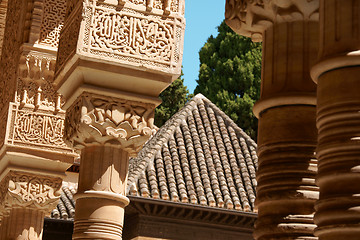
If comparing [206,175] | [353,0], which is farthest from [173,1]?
[206,175]

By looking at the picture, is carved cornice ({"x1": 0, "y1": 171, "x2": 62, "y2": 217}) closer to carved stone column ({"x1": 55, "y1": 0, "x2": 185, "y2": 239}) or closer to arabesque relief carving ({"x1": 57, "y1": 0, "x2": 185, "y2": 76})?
carved stone column ({"x1": 55, "y1": 0, "x2": 185, "y2": 239})

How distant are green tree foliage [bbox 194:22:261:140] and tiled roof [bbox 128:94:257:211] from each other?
1128 centimetres

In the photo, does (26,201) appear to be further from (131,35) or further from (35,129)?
(131,35)

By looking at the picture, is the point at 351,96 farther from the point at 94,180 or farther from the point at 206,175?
the point at 206,175

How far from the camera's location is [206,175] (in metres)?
18.5

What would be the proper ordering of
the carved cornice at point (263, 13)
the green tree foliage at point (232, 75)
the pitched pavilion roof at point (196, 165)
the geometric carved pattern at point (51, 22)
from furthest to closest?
1. the green tree foliage at point (232, 75)
2. the pitched pavilion roof at point (196, 165)
3. the geometric carved pattern at point (51, 22)
4. the carved cornice at point (263, 13)

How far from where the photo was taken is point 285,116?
149 inches

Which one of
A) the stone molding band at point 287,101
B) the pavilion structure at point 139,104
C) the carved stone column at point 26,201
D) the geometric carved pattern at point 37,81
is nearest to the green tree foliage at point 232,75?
the pavilion structure at point 139,104

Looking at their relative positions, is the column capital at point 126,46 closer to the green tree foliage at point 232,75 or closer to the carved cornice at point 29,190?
the carved cornice at point 29,190

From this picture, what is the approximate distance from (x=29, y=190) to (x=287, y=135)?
17.7 ft

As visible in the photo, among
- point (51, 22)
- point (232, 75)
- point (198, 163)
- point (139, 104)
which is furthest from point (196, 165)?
point (232, 75)

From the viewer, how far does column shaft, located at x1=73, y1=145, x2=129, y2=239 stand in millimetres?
5797

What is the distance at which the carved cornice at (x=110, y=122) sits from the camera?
589 centimetres

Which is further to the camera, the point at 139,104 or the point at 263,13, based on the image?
the point at 139,104
